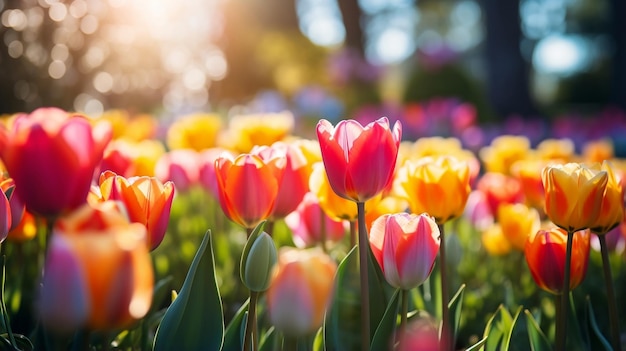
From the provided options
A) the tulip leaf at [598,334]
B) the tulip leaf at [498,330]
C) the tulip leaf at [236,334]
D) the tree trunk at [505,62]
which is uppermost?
the tulip leaf at [236,334]

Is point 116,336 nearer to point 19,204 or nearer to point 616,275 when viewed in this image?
point 19,204

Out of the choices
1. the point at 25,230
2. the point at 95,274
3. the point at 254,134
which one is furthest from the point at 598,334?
the point at 254,134

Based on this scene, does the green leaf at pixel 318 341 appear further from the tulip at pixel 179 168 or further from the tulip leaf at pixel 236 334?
the tulip at pixel 179 168

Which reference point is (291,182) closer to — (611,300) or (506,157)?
(611,300)

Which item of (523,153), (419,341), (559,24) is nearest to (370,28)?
(559,24)

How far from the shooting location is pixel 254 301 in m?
1.04

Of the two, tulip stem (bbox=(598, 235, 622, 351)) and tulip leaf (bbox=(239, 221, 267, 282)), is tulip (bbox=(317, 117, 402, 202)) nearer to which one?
tulip leaf (bbox=(239, 221, 267, 282))

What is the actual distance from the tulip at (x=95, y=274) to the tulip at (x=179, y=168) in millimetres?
1608

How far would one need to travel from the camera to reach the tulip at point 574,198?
3.95 feet

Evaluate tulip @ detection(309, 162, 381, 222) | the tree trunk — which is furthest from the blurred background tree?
tulip @ detection(309, 162, 381, 222)

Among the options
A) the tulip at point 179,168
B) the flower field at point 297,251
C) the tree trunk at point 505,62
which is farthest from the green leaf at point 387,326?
the tree trunk at point 505,62

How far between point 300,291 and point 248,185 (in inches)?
15.7

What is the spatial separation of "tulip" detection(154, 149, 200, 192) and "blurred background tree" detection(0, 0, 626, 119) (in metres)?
3.64

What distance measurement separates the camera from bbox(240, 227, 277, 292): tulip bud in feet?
3.29
